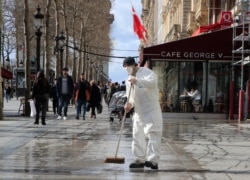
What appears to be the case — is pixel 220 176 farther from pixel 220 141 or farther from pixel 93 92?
pixel 93 92

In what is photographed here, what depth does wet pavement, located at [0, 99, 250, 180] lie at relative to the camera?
9195mm

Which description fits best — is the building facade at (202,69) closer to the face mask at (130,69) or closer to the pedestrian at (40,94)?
the pedestrian at (40,94)

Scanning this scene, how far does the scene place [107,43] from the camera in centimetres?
8469

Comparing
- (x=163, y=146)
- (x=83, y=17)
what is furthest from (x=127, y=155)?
(x=83, y=17)

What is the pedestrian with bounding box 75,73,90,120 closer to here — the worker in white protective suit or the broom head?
the broom head

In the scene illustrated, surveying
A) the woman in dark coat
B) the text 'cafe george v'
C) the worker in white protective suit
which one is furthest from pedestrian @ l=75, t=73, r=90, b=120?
the worker in white protective suit

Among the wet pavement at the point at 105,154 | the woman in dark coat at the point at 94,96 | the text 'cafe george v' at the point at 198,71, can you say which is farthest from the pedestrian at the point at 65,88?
the text 'cafe george v' at the point at 198,71

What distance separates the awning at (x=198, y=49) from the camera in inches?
1020

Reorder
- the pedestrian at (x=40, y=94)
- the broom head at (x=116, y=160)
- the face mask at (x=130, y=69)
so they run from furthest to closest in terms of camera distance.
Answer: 1. the pedestrian at (x=40, y=94)
2. the broom head at (x=116, y=160)
3. the face mask at (x=130, y=69)

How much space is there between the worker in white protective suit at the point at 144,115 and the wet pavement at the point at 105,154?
25 cm

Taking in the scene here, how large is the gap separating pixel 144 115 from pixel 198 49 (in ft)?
55.1

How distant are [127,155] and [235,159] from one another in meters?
2.10

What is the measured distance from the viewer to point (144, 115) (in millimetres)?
9625

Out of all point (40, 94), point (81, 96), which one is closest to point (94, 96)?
point (81, 96)
